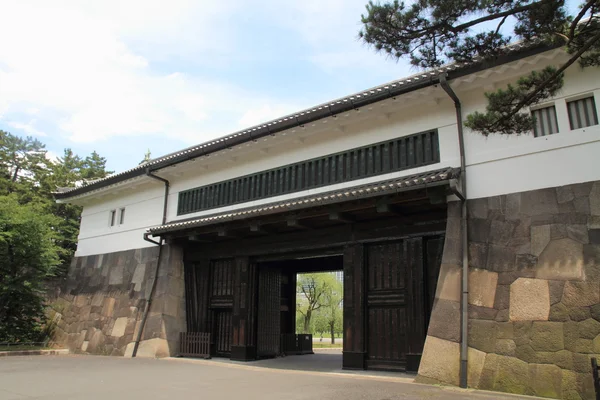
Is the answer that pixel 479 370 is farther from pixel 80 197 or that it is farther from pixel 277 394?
pixel 80 197

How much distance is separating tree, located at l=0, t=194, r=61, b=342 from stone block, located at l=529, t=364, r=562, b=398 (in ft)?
53.1

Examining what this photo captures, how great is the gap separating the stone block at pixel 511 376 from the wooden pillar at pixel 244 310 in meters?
7.05

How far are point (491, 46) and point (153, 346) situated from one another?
12.2m

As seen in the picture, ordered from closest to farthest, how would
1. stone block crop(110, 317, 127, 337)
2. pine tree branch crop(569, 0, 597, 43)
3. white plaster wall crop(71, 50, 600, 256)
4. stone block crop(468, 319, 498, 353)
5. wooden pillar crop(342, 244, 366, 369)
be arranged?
pine tree branch crop(569, 0, 597, 43)
stone block crop(468, 319, 498, 353)
white plaster wall crop(71, 50, 600, 256)
wooden pillar crop(342, 244, 366, 369)
stone block crop(110, 317, 127, 337)

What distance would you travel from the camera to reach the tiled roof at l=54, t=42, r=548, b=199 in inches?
324

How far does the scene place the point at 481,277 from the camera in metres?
8.20

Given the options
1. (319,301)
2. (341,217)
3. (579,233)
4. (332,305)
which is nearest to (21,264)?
(341,217)

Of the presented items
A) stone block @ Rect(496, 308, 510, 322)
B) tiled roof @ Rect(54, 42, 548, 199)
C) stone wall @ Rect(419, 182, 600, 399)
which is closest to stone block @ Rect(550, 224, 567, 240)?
stone wall @ Rect(419, 182, 600, 399)

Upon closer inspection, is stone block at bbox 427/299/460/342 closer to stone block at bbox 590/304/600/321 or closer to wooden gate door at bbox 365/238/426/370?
wooden gate door at bbox 365/238/426/370

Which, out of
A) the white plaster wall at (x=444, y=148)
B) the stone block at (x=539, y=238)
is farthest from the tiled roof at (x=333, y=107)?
the stone block at (x=539, y=238)

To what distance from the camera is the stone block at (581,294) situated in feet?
22.9

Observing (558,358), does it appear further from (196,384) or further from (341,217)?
(196,384)

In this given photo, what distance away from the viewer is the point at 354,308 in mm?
10250

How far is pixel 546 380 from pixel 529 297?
1339 millimetres
